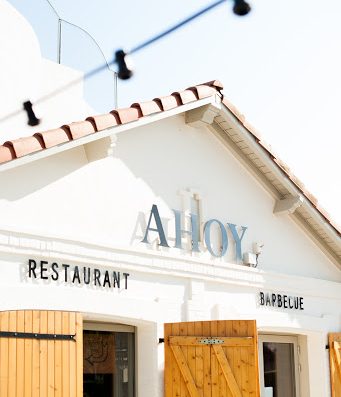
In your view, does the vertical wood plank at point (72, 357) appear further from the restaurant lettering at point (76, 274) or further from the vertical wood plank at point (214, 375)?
the vertical wood plank at point (214, 375)

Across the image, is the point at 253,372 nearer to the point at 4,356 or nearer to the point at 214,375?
the point at 214,375

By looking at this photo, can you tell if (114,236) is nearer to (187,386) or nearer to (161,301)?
(161,301)

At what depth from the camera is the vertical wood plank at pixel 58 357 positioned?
26.5 feet

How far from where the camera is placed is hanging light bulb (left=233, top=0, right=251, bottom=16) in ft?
18.4

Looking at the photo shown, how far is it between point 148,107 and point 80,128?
129 cm

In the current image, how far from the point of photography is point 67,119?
12.0 meters

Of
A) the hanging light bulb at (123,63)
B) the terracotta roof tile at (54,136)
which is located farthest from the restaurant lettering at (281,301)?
the hanging light bulb at (123,63)

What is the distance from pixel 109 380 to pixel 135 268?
53.7 inches

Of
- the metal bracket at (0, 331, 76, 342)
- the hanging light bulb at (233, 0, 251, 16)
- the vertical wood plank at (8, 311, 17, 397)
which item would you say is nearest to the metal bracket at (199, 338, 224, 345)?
the metal bracket at (0, 331, 76, 342)

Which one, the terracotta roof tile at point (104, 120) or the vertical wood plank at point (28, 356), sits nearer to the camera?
the vertical wood plank at point (28, 356)

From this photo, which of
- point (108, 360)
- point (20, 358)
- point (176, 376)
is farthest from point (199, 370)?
point (20, 358)

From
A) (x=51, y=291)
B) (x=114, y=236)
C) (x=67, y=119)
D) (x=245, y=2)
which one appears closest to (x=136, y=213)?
(x=114, y=236)

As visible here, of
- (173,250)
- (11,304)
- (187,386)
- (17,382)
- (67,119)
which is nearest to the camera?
(17,382)

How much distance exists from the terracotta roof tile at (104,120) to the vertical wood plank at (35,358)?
2.17 meters
